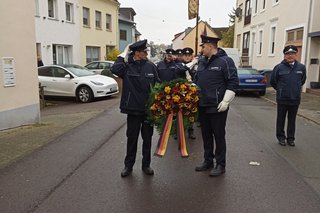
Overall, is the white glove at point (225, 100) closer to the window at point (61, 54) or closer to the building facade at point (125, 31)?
the window at point (61, 54)

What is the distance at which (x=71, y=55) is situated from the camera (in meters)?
24.3

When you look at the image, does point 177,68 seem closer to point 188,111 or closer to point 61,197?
point 188,111

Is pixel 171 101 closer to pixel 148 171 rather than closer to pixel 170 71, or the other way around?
pixel 148 171

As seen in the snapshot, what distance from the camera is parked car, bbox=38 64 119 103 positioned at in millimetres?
13258

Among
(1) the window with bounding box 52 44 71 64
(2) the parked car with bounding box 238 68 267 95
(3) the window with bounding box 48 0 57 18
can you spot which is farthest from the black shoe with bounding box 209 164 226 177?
(3) the window with bounding box 48 0 57 18

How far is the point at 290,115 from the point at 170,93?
321 centimetres

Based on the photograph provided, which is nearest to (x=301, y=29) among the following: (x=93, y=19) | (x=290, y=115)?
(x=290, y=115)

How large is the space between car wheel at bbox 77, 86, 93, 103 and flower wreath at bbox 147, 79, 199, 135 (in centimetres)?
892

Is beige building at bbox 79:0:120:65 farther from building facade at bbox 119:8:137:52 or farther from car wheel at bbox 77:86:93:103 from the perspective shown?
car wheel at bbox 77:86:93:103

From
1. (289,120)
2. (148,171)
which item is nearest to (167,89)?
(148,171)

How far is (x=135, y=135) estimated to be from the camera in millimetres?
4883

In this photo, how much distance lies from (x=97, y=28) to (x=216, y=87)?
2539 centimetres

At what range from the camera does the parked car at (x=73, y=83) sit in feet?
43.5

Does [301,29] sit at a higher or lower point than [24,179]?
higher
